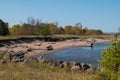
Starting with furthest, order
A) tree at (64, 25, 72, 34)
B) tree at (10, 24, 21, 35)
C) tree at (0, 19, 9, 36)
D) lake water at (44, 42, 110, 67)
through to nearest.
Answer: tree at (64, 25, 72, 34) → tree at (10, 24, 21, 35) → tree at (0, 19, 9, 36) → lake water at (44, 42, 110, 67)

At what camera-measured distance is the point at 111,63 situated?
1034 centimetres

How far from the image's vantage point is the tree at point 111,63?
403 inches

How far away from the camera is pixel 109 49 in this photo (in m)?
10.6

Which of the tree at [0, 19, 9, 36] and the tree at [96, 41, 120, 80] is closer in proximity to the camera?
the tree at [96, 41, 120, 80]

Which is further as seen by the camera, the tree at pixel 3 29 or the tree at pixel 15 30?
the tree at pixel 15 30

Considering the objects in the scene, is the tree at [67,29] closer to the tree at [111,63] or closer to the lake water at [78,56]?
the lake water at [78,56]

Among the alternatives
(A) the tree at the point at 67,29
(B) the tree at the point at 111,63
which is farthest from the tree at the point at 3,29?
(B) the tree at the point at 111,63

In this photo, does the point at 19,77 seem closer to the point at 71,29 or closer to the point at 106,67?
the point at 106,67

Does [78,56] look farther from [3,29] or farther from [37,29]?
[37,29]

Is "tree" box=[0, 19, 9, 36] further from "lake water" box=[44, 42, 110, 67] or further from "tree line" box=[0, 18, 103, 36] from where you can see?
"lake water" box=[44, 42, 110, 67]

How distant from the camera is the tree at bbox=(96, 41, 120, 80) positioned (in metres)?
10.2

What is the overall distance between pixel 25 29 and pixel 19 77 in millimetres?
103206

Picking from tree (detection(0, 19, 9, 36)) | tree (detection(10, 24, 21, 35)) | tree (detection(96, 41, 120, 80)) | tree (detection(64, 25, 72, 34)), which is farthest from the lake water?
tree (detection(64, 25, 72, 34))

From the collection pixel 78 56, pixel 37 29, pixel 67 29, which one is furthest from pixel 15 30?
pixel 78 56
